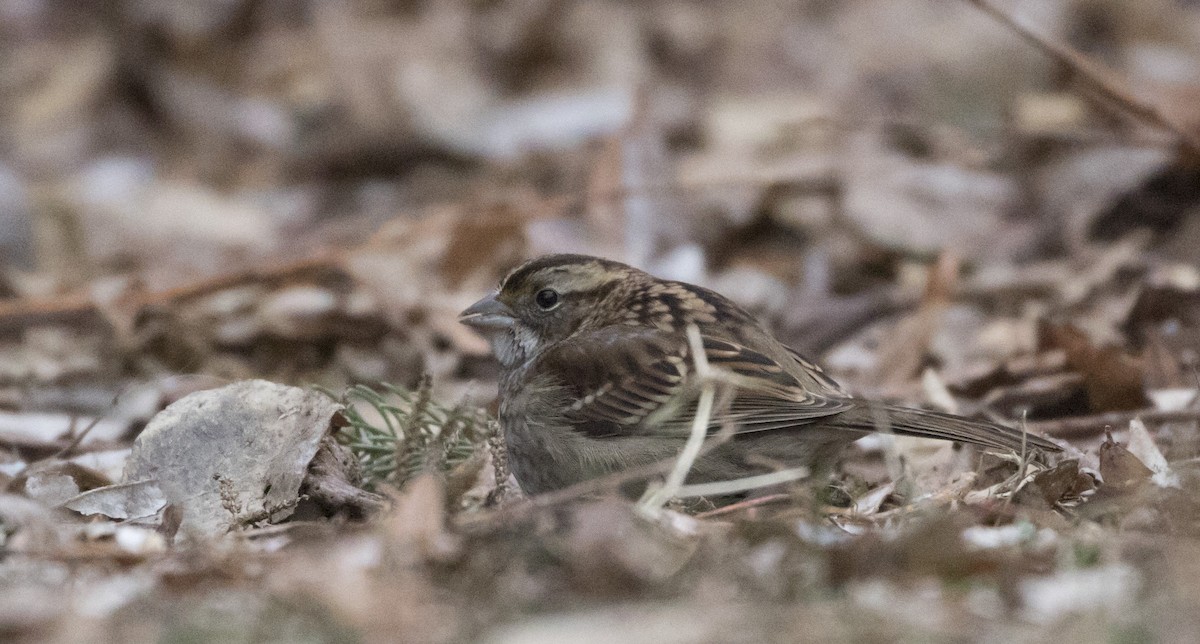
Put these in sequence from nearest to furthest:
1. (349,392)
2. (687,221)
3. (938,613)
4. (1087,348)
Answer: (938,613)
(349,392)
(1087,348)
(687,221)

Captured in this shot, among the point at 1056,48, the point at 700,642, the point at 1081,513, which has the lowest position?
the point at 1081,513

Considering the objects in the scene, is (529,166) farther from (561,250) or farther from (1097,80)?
(1097,80)

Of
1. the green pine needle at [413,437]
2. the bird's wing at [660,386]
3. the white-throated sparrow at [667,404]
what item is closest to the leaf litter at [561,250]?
the green pine needle at [413,437]

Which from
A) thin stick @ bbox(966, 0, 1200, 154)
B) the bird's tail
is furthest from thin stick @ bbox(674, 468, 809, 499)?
thin stick @ bbox(966, 0, 1200, 154)

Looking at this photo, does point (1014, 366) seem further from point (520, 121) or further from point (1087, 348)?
point (520, 121)

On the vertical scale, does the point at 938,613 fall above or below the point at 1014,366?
above

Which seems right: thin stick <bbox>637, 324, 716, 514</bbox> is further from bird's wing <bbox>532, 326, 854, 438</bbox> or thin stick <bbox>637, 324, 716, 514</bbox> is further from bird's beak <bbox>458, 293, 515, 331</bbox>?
bird's beak <bbox>458, 293, 515, 331</bbox>

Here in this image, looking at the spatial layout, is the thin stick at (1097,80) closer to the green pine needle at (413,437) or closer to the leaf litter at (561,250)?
the leaf litter at (561,250)

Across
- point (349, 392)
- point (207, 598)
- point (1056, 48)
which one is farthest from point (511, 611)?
point (1056, 48)
